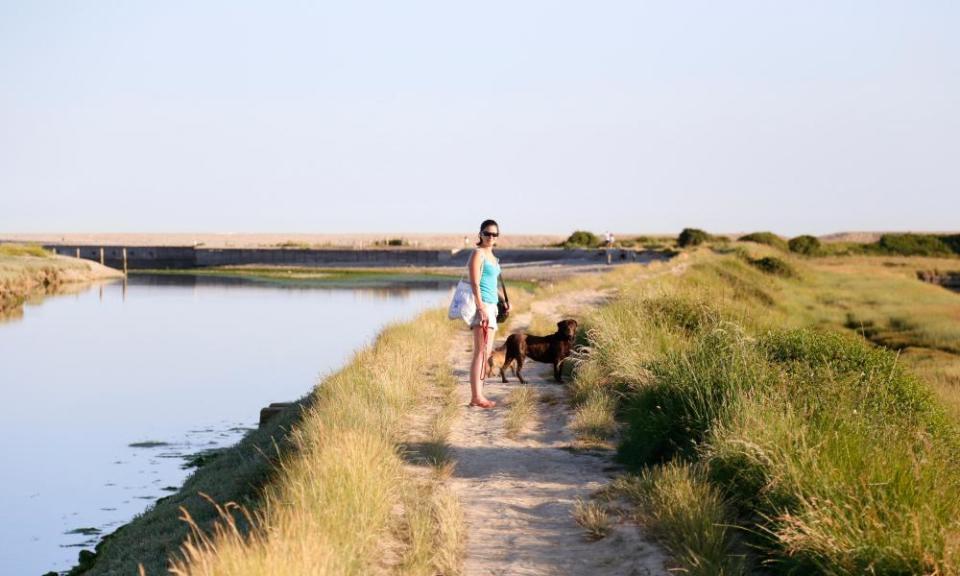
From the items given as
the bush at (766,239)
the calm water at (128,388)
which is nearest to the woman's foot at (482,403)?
the calm water at (128,388)

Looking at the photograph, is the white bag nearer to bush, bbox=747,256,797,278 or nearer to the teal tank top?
the teal tank top

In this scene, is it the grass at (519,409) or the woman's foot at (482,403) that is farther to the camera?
the woman's foot at (482,403)

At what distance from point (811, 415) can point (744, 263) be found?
41731mm

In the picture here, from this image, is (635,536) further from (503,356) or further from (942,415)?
(503,356)

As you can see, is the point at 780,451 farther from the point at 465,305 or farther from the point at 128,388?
the point at 128,388

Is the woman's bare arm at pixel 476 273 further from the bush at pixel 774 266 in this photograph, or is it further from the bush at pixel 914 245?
the bush at pixel 914 245

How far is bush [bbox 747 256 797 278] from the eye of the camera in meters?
48.6

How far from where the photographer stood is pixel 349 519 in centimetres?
711

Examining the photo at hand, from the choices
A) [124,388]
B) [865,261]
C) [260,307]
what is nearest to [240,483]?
[124,388]

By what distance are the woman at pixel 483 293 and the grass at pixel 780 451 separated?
4.36 feet

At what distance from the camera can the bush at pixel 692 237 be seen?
83.9m

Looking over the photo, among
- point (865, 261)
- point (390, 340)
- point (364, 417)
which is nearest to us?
point (364, 417)

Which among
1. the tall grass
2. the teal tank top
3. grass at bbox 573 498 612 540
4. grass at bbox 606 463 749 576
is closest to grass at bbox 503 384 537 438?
the tall grass

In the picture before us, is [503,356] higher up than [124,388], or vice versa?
[503,356]
